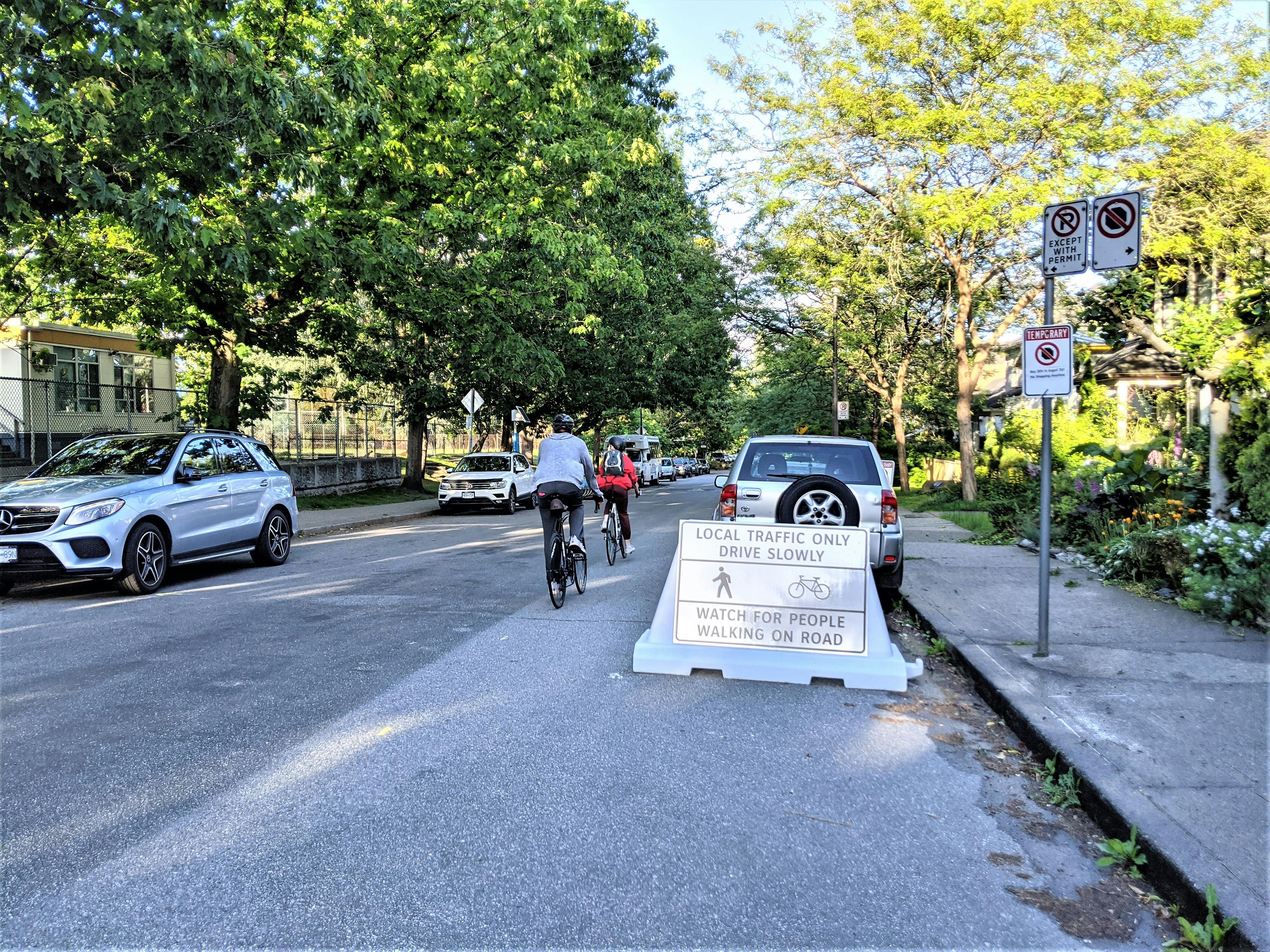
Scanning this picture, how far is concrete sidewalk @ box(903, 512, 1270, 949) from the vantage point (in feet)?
11.3

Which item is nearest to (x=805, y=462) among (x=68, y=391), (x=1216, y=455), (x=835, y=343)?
(x=1216, y=455)

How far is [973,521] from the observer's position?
17.9m

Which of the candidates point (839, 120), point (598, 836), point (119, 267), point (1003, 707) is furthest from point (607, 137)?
point (598, 836)

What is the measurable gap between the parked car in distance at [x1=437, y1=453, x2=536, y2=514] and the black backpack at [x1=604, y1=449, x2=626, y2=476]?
1044 cm

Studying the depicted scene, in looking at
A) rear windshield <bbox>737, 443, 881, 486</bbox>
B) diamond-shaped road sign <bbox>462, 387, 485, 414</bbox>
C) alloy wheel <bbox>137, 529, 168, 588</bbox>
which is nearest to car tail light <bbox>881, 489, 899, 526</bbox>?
rear windshield <bbox>737, 443, 881, 486</bbox>

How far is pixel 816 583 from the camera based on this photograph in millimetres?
6375

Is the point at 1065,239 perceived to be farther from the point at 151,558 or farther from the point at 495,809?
the point at 151,558

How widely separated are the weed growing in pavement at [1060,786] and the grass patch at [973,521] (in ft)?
37.1

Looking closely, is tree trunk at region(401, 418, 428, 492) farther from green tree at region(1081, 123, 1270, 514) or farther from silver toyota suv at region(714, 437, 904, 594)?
silver toyota suv at region(714, 437, 904, 594)

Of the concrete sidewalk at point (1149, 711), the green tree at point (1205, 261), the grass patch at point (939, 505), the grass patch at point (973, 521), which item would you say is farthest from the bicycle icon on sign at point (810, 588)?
the grass patch at point (939, 505)

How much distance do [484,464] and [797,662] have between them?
19380 millimetres

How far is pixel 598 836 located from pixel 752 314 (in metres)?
30.7

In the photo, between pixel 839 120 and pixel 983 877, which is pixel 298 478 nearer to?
pixel 839 120

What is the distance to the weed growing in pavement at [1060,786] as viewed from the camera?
4184 millimetres
